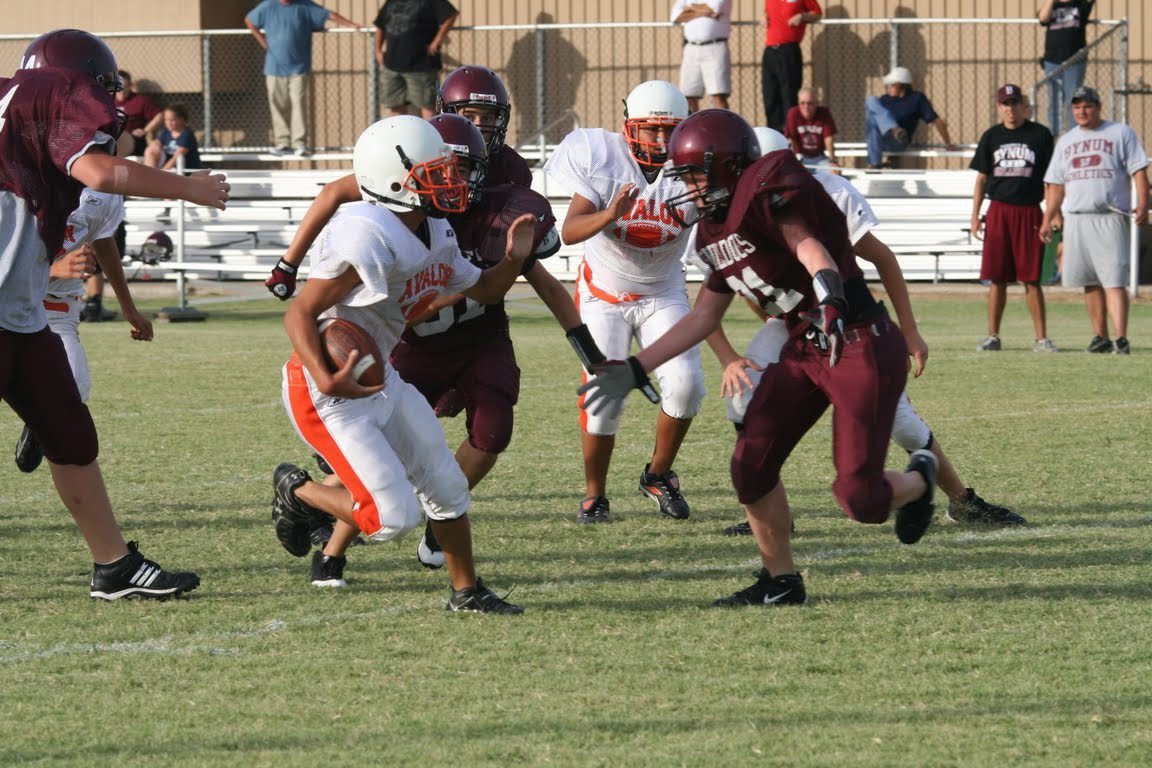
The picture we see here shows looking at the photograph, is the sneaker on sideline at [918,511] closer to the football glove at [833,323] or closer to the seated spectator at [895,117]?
the football glove at [833,323]

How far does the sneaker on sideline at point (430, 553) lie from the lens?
5.66 metres

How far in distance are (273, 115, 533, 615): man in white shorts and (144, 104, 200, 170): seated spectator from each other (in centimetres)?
1273

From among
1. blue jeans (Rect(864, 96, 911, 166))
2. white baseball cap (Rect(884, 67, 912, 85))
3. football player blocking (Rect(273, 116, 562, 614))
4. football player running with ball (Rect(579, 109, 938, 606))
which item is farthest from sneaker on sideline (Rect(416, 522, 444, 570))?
blue jeans (Rect(864, 96, 911, 166))

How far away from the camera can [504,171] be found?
6219 mm

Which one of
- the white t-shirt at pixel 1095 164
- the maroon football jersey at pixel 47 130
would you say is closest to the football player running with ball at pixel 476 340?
the maroon football jersey at pixel 47 130

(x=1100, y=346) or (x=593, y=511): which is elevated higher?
(x=1100, y=346)

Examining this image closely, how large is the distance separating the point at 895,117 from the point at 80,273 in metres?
12.8

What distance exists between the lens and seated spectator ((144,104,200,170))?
17.3 meters

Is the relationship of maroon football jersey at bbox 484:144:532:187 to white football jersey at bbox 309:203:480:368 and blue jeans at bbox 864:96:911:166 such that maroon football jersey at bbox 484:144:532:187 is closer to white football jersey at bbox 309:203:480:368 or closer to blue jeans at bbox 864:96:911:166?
white football jersey at bbox 309:203:480:368

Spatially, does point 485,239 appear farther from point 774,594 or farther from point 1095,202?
point 1095,202

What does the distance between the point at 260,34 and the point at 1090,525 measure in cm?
1356

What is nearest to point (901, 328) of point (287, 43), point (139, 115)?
→ point (287, 43)

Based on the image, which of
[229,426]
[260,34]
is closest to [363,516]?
[229,426]

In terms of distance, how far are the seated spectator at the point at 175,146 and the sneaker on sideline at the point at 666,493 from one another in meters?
11.5
